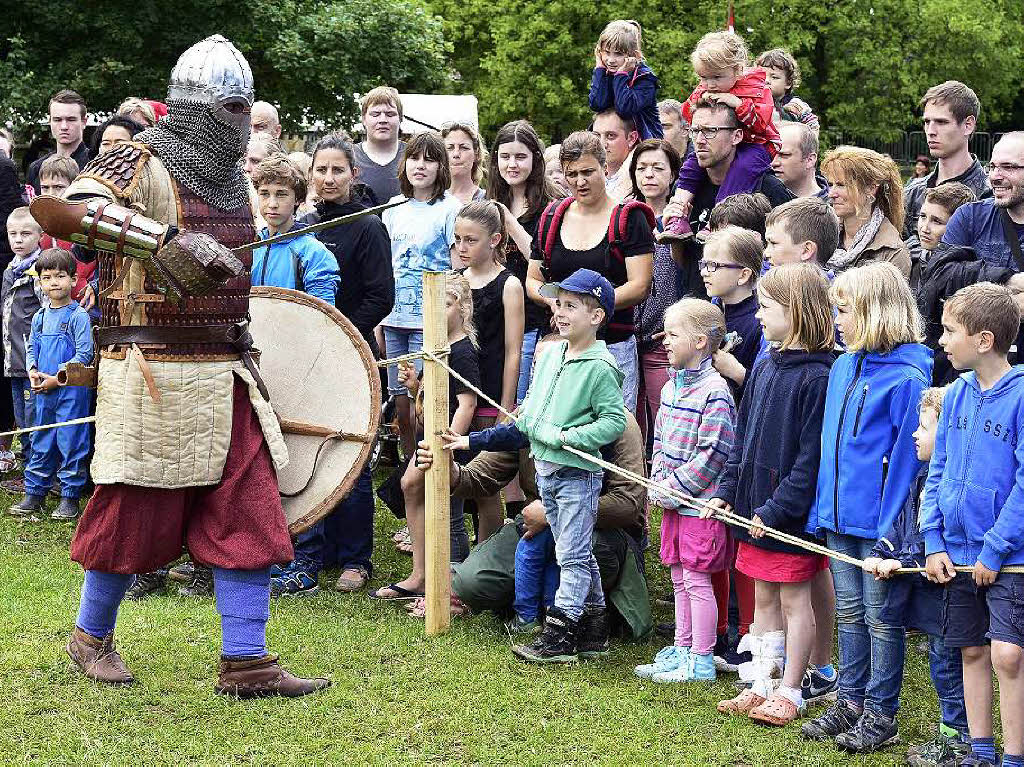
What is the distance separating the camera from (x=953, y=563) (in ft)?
14.0

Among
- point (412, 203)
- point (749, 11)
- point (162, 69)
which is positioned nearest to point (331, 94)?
point (162, 69)

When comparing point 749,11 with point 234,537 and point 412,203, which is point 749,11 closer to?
point 412,203

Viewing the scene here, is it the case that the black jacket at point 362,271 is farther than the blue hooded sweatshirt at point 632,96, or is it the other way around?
the blue hooded sweatshirt at point 632,96

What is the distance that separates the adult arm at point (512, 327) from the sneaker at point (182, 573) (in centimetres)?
176

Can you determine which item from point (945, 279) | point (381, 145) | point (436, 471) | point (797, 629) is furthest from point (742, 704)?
point (381, 145)

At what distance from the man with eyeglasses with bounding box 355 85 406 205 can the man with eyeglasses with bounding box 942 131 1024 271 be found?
12.3 ft

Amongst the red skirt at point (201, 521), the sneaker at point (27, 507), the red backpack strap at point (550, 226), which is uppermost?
the red backpack strap at point (550, 226)

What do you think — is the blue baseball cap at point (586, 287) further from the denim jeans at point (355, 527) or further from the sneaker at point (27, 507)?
the sneaker at point (27, 507)

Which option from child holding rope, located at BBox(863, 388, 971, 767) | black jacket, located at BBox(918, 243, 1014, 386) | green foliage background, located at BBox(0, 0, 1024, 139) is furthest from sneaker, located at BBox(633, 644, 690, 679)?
green foliage background, located at BBox(0, 0, 1024, 139)

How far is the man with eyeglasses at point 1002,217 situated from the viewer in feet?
17.8

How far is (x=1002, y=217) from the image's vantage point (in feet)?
18.0

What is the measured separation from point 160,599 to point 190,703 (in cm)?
154

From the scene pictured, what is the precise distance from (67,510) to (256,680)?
3470 mm

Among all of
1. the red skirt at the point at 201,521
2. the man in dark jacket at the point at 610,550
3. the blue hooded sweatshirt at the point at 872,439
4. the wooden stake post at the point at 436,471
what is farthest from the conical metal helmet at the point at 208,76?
the blue hooded sweatshirt at the point at 872,439
